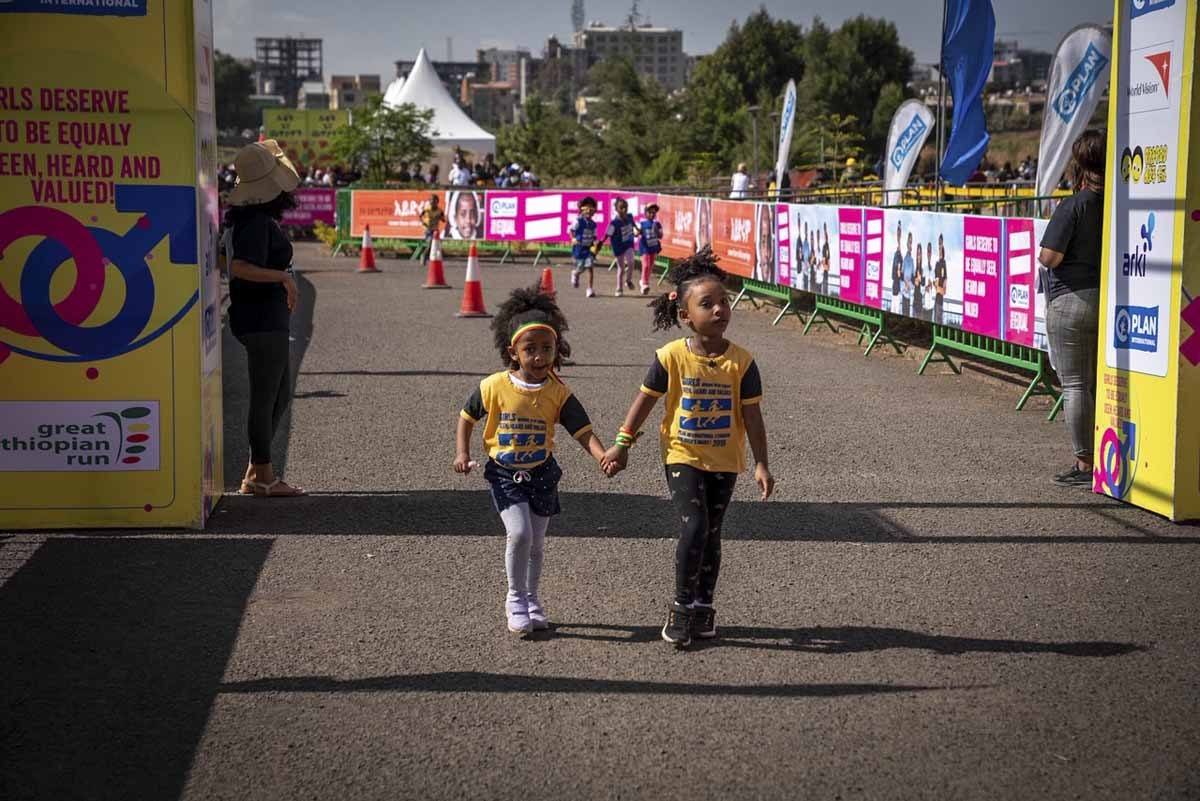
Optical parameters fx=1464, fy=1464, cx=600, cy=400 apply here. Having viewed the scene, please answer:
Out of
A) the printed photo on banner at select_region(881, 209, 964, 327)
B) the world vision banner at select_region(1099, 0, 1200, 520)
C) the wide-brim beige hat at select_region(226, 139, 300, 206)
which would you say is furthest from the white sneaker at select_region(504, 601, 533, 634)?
the printed photo on banner at select_region(881, 209, 964, 327)

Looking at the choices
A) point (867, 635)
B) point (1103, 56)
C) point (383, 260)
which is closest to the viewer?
point (867, 635)

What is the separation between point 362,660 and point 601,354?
34.2 feet

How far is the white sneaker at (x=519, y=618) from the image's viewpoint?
5707 millimetres

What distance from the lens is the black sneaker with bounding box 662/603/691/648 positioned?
Result: 558 cm

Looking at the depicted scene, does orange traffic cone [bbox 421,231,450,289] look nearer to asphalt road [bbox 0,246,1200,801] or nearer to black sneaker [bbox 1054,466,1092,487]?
asphalt road [bbox 0,246,1200,801]

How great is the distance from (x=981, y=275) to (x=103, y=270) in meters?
8.11

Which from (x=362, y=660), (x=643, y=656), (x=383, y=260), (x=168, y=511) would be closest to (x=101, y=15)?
(x=168, y=511)

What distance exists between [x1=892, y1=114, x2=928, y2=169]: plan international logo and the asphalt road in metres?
11.2

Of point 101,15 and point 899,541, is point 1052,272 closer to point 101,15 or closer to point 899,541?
point 899,541

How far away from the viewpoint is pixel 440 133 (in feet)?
181

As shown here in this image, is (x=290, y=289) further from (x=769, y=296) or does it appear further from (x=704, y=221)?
(x=704, y=221)

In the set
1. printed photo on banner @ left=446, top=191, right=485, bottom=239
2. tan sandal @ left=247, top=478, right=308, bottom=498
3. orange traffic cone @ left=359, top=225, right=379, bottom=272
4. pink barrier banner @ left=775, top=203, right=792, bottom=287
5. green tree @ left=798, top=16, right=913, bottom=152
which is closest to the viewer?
tan sandal @ left=247, top=478, right=308, bottom=498

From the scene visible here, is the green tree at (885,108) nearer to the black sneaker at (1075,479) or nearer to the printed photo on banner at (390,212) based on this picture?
the printed photo on banner at (390,212)

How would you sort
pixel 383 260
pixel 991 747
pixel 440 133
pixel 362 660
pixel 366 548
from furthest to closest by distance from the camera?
pixel 440 133, pixel 383 260, pixel 366 548, pixel 362 660, pixel 991 747
